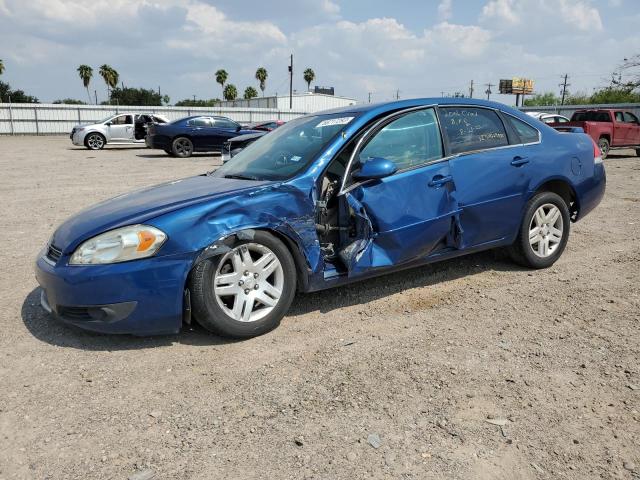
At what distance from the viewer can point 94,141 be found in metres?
21.3

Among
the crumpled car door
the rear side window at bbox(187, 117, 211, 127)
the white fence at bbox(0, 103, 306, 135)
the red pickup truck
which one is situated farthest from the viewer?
the white fence at bbox(0, 103, 306, 135)

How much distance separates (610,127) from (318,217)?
16.1 meters

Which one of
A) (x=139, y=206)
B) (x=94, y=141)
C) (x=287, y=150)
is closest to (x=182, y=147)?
(x=94, y=141)

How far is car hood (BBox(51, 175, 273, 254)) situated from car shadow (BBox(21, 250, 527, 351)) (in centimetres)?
61

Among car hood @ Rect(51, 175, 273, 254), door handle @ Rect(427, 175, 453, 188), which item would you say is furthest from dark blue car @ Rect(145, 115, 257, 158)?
door handle @ Rect(427, 175, 453, 188)

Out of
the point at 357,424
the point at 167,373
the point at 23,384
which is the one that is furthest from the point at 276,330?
the point at 23,384

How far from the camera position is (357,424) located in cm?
250

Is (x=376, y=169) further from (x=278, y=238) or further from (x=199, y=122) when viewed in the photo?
(x=199, y=122)

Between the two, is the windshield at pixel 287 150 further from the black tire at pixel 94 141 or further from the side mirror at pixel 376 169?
the black tire at pixel 94 141

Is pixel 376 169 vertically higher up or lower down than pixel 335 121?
lower down

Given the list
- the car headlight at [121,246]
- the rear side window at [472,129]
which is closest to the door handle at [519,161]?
the rear side window at [472,129]

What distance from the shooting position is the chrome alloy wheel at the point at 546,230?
4.70m

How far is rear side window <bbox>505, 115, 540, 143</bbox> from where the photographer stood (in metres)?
4.65

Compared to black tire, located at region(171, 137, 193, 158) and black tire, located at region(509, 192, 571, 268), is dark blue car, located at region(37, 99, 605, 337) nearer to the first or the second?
black tire, located at region(509, 192, 571, 268)
